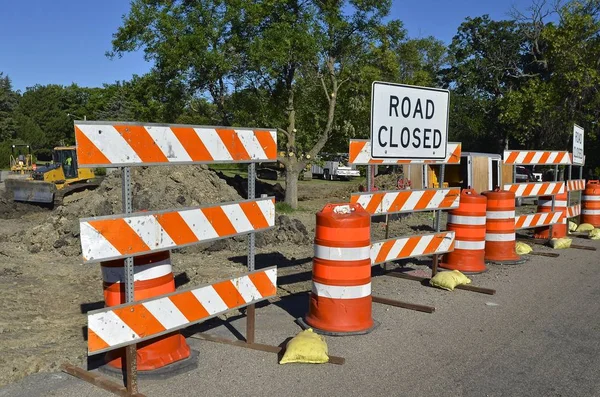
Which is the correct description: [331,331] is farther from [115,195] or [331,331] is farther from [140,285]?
Answer: [115,195]

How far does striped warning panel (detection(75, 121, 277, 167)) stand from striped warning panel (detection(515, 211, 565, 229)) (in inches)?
294

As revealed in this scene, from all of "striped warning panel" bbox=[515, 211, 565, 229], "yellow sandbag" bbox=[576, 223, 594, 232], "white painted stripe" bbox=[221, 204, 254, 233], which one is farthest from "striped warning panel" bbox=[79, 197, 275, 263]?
"yellow sandbag" bbox=[576, 223, 594, 232]

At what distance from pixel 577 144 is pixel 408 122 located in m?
8.30

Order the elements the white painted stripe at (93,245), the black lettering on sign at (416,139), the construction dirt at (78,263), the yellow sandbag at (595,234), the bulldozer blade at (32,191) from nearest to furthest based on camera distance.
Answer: the white painted stripe at (93,245) → the construction dirt at (78,263) → the black lettering on sign at (416,139) → the yellow sandbag at (595,234) → the bulldozer blade at (32,191)

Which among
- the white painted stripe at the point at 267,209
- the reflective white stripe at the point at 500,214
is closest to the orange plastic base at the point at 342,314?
the white painted stripe at the point at 267,209

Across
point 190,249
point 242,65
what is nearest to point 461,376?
point 190,249

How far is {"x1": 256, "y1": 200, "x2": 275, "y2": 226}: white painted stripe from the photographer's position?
562 centimetres

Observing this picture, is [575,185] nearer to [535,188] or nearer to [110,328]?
[535,188]

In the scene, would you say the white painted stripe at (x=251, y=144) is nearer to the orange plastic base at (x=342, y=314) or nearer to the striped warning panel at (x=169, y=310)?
the striped warning panel at (x=169, y=310)

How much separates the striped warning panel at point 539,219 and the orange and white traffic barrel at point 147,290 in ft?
27.6

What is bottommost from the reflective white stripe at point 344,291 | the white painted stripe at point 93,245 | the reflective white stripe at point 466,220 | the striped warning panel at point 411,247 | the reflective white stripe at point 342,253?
the reflective white stripe at point 344,291

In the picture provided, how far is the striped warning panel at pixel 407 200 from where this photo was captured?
734cm

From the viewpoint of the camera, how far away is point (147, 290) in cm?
479

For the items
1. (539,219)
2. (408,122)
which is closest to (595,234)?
(539,219)
